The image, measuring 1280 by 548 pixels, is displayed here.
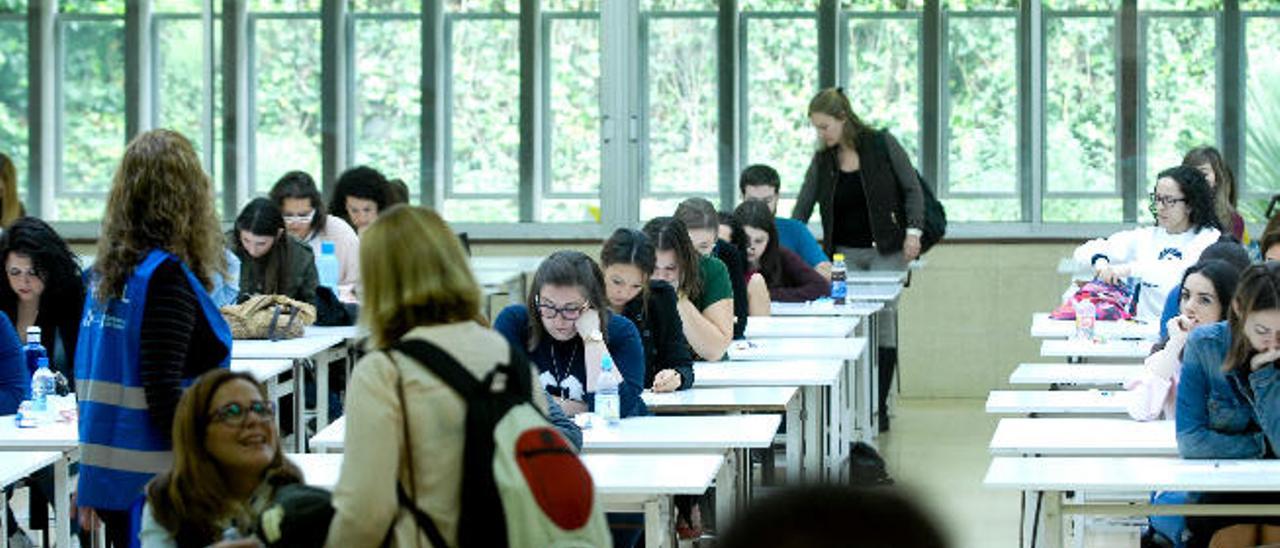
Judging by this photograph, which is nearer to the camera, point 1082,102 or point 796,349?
point 796,349

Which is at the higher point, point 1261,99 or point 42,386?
point 1261,99

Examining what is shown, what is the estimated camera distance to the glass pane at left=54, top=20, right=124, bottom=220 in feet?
43.3

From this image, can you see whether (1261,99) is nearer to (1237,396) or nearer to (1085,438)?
(1085,438)

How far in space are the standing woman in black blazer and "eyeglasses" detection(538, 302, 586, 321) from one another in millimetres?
5135

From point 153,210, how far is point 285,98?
8.89 m

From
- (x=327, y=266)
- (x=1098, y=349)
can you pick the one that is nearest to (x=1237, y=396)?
(x=1098, y=349)

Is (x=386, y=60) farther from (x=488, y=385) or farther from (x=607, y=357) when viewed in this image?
(x=488, y=385)

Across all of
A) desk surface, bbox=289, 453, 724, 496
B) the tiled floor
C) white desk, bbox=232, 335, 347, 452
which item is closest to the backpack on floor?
desk surface, bbox=289, 453, 724, 496

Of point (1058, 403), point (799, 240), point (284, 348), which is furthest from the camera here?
point (799, 240)

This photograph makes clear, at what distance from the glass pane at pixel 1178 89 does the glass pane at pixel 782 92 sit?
6.40 ft

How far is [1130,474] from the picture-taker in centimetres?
532

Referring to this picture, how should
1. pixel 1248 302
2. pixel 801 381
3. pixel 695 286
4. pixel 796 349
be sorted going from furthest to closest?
pixel 796 349
pixel 695 286
pixel 801 381
pixel 1248 302

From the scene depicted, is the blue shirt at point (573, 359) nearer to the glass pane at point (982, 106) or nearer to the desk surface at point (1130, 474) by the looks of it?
the desk surface at point (1130, 474)

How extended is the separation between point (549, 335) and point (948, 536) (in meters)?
5.06
